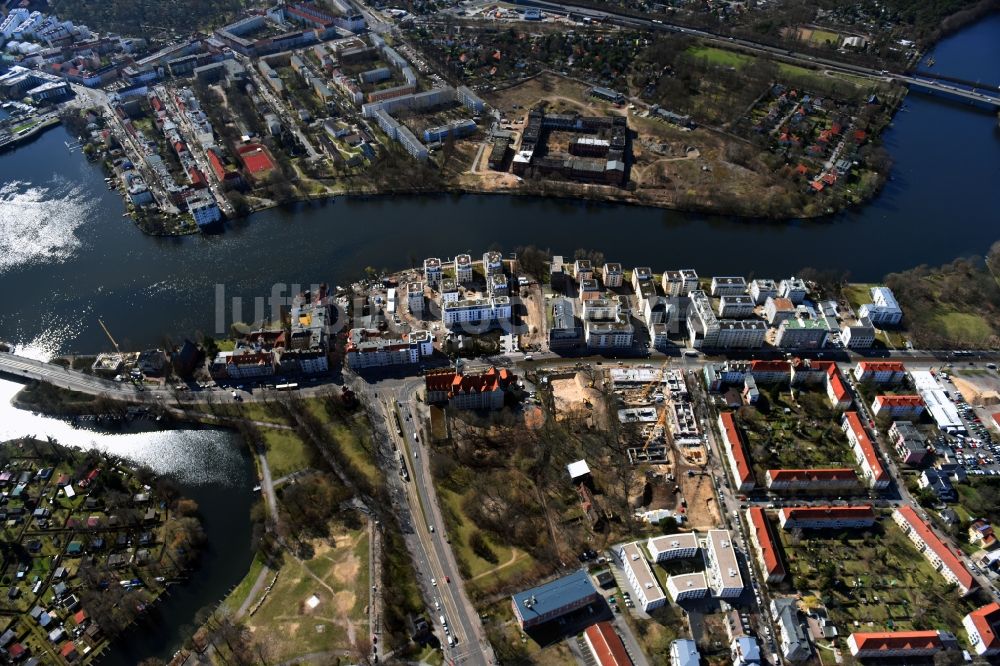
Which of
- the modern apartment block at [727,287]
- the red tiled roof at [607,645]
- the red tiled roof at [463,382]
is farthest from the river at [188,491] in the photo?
the modern apartment block at [727,287]

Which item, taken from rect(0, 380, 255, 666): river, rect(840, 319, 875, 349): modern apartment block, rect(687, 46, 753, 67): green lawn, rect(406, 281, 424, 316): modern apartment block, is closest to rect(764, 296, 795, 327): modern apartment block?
rect(840, 319, 875, 349): modern apartment block

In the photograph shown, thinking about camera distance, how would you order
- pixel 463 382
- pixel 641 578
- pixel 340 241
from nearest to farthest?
pixel 641 578 < pixel 463 382 < pixel 340 241

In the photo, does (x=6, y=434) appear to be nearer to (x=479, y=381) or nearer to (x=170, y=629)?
(x=170, y=629)

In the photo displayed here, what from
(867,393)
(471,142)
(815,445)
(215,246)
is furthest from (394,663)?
(471,142)

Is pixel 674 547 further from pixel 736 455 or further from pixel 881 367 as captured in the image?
pixel 881 367

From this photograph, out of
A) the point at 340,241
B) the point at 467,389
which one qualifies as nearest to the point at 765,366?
the point at 467,389

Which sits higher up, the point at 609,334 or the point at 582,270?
the point at 582,270

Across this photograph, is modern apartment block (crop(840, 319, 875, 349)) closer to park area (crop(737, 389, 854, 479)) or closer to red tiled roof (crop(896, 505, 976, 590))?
park area (crop(737, 389, 854, 479))
